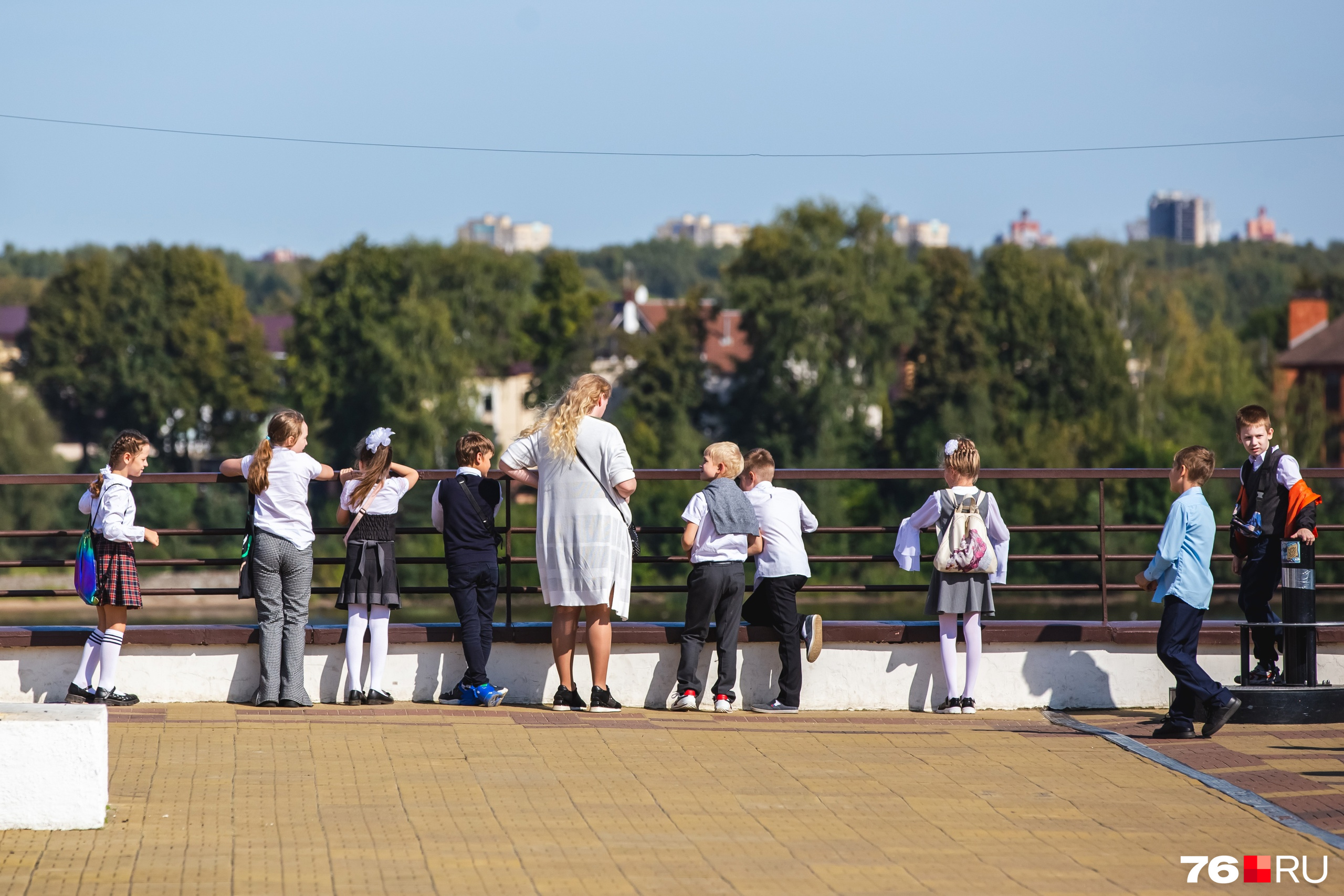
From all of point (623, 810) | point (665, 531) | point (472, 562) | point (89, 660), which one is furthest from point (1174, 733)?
point (89, 660)

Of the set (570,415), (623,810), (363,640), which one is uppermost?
(570,415)

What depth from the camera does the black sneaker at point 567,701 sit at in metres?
8.78

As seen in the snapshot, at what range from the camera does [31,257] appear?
128875 mm

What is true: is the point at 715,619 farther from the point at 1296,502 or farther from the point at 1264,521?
the point at 1296,502

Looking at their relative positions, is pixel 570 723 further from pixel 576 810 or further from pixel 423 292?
pixel 423 292

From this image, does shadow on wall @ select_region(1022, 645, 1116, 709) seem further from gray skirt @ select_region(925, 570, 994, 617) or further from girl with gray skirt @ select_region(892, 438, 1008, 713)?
gray skirt @ select_region(925, 570, 994, 617)

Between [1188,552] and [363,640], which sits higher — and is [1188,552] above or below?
above

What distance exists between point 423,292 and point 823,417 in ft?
67.5

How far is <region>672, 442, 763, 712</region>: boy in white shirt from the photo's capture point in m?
8.84

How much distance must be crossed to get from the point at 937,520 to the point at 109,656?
4479mm

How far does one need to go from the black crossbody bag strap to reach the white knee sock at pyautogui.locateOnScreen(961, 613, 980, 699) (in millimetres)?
2628

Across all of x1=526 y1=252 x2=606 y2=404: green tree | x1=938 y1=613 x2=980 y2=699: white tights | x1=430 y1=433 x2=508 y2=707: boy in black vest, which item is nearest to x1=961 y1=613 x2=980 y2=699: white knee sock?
x1=938 y1=613 x2=980 y2=699: white tights

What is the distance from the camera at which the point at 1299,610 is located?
8.79m

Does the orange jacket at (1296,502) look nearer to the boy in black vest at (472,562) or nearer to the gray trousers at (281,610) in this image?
the boy in black vest at (472,562)
